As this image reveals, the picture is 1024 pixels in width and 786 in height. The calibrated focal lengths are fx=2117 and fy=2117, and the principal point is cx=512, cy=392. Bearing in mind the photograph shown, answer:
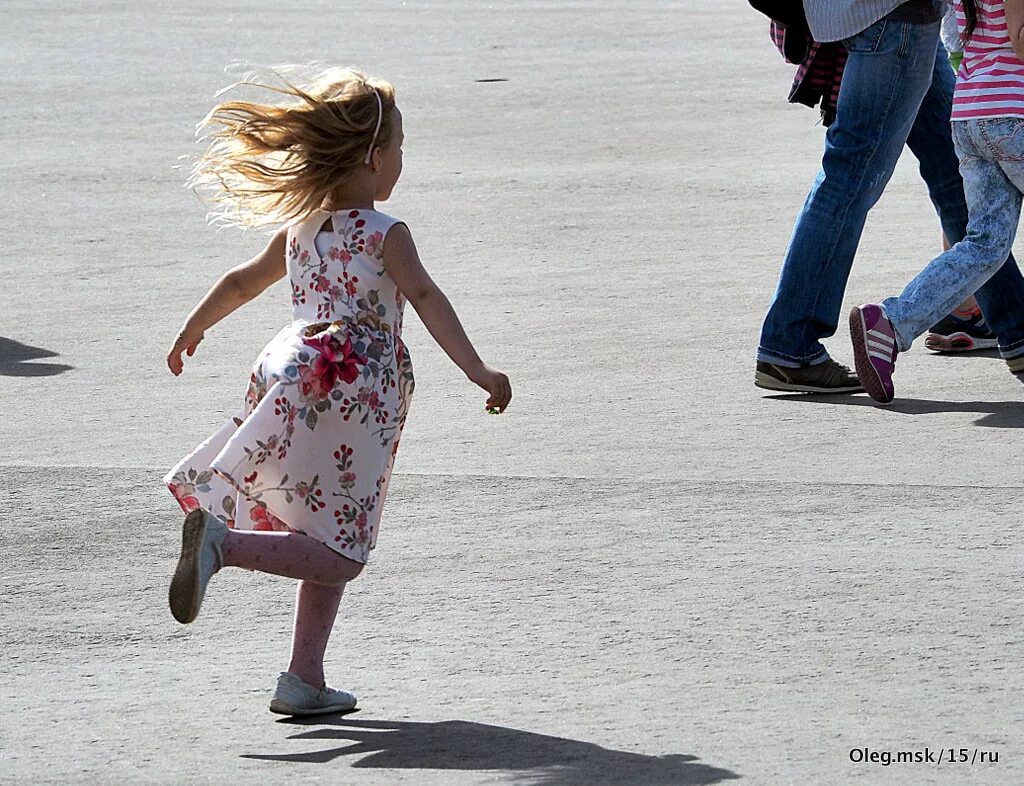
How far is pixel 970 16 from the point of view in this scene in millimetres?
6926

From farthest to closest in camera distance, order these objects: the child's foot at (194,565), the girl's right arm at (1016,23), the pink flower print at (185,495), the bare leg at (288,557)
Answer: the girl's right arm at (1016,23) → the pink flower print at (185,495) → the bare leg at (288,557) → the child's foot at (194,565)

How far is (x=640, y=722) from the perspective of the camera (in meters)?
4.20

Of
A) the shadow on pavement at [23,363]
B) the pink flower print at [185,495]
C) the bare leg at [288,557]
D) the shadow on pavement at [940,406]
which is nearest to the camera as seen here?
the bare leg at [288,557]

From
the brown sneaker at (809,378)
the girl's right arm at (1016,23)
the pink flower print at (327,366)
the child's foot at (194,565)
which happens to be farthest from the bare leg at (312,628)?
the girl's right arm at (1016,23)

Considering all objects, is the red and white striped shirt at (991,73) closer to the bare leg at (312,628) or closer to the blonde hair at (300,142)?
the blonde hair at (300,142)

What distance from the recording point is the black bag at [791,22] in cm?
711

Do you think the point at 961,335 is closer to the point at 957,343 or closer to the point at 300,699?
the point at 957,343

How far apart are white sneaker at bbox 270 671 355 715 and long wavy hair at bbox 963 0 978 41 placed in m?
3.66

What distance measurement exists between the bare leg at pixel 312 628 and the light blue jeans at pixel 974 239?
307 centimetres

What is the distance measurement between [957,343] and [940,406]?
3.17 ft

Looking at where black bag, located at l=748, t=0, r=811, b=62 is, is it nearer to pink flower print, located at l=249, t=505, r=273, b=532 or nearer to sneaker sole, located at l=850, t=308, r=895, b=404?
sneaker sole, located at l=850, t=308, r=895, b=404

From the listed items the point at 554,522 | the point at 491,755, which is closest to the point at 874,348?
the point at 554,522

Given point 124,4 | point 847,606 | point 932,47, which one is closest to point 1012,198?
point 932,47

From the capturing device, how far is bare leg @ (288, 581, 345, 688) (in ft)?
14.2
